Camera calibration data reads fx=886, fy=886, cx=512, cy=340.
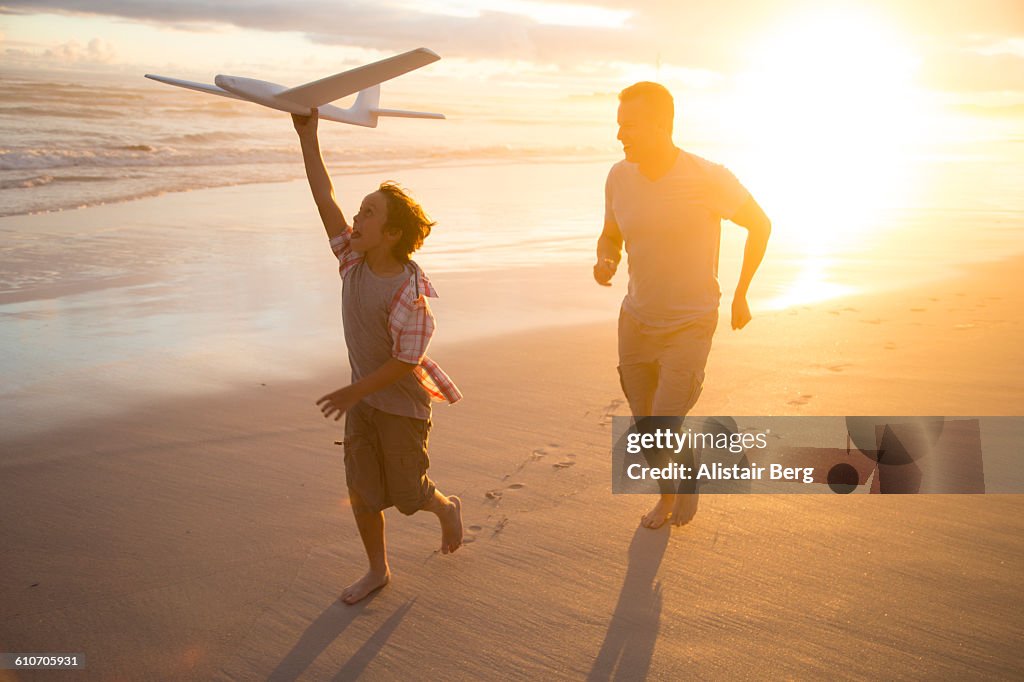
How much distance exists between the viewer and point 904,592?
11.2ft

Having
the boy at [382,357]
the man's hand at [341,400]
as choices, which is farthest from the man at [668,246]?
the man's hand at [341,400]

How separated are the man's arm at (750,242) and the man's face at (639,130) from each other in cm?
50

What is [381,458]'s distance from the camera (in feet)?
11.2

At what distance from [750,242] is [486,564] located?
1.86 metres

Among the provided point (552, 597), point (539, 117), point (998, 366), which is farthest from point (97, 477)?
point (539, 117)

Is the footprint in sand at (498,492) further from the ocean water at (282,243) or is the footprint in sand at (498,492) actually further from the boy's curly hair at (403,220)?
the ocean water at (282,243)

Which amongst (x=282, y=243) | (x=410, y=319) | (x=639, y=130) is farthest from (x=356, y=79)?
(x=282, y=243)

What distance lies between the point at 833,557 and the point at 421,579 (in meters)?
1.72

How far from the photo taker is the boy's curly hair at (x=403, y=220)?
127 inches

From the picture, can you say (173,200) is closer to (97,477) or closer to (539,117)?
(97,477)

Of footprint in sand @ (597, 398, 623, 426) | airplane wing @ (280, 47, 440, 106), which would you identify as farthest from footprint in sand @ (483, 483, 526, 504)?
airplane wing @ (280, 47, 440, 106)

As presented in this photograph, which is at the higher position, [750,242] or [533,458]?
[750,242]

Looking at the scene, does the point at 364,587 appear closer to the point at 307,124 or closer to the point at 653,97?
the point at 307,124

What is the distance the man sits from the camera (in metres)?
3.80
